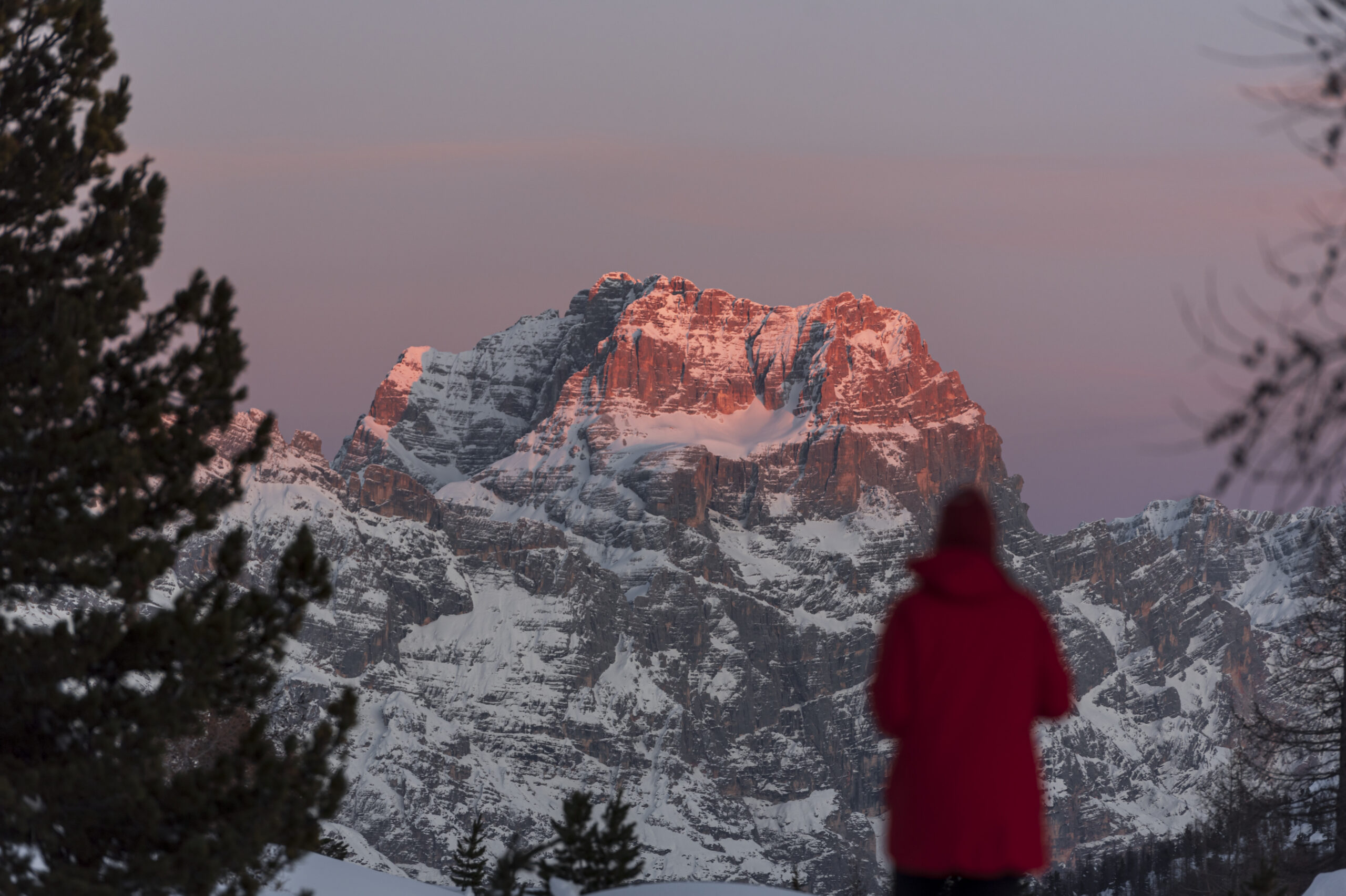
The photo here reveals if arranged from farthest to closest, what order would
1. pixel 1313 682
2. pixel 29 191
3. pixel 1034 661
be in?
pixel 1313 682 < pixel 29 191 < pixel 1034 661

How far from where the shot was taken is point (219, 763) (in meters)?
10.1

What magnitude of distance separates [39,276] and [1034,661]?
8792mm

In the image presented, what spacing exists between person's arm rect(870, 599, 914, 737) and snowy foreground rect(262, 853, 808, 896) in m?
9.25

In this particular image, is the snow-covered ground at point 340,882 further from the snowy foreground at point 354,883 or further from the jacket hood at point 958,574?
the jacket hood at point 958,574

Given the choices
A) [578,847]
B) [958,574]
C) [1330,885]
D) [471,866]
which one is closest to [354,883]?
[578,847]

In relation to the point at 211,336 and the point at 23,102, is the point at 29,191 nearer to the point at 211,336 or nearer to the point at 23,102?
the point at 23,102

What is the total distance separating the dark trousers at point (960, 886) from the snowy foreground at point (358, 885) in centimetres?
875

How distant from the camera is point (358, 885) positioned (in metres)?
18.2

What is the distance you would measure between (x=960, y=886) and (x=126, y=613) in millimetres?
6788

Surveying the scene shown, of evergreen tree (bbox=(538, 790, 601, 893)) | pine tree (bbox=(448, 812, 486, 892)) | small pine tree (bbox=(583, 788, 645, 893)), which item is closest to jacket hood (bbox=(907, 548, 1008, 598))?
evergreen tree (bbox=(538, 790, 601, 893))

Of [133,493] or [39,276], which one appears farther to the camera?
[39,276]

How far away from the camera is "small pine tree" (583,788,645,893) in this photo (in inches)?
1076

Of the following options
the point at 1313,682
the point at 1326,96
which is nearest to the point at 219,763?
the point at 1326,96

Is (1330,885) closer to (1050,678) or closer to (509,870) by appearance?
(509,870)
